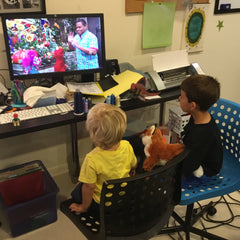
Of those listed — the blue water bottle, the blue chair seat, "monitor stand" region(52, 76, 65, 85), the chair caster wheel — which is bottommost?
the chair caster wheel

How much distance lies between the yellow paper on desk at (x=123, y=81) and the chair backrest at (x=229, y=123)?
0.54 m

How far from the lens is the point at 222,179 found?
1387mm

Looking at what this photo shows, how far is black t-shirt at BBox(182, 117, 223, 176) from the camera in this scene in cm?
125

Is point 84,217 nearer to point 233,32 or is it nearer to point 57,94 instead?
point 57,94

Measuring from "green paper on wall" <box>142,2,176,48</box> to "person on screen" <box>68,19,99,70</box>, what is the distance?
1.87 ft

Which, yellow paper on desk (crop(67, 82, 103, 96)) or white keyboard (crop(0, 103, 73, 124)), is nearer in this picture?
white keyboard (crop(0, 103, 73, 124))

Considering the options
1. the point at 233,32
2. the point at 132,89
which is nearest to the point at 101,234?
the point at 132,89

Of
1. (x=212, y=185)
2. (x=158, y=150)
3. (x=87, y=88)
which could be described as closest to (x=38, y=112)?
(x=87, y=88)

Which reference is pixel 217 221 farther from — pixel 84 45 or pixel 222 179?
pixel 84 45

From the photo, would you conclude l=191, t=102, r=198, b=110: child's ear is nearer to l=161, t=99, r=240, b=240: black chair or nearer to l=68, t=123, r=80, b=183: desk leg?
l=161, t=99, r=240, b=240: black chair

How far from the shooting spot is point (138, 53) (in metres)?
2.29

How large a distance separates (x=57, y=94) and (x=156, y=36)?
1025 millimetres

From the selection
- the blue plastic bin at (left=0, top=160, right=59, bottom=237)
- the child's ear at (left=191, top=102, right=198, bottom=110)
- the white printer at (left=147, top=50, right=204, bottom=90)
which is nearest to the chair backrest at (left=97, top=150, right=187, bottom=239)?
the child's ear at (left=191, top=102, right=198, bottom=110)

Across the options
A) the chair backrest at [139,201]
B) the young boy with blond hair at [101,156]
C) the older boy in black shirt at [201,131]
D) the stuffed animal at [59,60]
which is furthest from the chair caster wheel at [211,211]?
the stuffed animal at [59,60]
